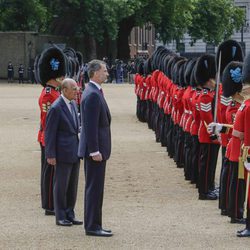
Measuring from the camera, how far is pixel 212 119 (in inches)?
466

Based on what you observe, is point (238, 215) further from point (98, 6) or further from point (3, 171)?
point (98, 6)

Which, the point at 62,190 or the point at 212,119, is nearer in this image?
the point at 62,190

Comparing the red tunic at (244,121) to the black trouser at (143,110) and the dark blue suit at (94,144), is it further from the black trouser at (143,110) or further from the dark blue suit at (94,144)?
the black trouser at (143,110)

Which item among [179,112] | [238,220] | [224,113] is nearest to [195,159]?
[179,112]

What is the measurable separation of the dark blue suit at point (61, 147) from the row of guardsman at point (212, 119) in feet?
4.55

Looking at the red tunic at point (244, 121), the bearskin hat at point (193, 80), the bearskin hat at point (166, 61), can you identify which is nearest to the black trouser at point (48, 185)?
the red tunic at point (244, 121)

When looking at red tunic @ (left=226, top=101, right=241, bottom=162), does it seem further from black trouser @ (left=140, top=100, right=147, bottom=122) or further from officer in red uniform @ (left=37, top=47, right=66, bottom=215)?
black trouser @ (left=140, top=100, right=147, bottom=122)

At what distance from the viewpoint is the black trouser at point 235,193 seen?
9.65 meters

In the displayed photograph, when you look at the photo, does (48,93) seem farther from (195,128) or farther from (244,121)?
(244,121)

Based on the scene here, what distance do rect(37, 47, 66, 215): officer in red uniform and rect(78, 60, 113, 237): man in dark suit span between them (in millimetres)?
1346

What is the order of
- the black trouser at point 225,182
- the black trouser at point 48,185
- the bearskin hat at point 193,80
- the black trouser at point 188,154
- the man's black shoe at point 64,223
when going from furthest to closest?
the black trouser at point 188,154 → the bearskin hat at point 193,80 → the black trouser at point 48,185 → the black trouser at point 225,182 → the man's black shoe at point 64,223

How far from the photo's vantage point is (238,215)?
391 inches

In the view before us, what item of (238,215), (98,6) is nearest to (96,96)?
(238,215)

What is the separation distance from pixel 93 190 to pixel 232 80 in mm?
1949
